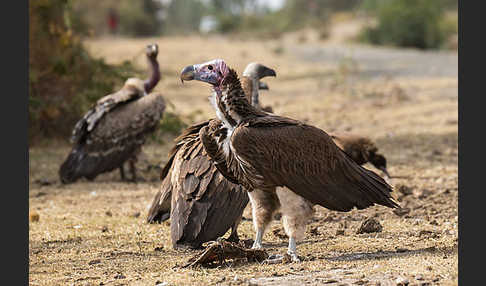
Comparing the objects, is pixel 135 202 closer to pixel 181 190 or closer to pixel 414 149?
pixel 181 190

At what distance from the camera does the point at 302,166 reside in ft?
16.6

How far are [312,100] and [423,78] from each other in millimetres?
4209

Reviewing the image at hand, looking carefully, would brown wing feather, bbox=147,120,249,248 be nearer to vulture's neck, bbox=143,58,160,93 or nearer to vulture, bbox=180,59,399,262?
vulture, bbox=180,59,399,262

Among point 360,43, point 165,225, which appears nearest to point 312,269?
point 165,225

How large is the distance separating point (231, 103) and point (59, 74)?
286 inches

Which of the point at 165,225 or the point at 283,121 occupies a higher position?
the point at 283,121

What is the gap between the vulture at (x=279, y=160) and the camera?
494 cm

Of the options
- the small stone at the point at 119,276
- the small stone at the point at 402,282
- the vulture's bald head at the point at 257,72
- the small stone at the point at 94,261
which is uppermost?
the vulture's bald head at the point at 257,72

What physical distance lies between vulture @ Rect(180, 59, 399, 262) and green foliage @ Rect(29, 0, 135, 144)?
6.64 meters

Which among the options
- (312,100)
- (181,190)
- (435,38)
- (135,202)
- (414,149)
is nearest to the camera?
(181,190)

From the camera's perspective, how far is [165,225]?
22.3 ft

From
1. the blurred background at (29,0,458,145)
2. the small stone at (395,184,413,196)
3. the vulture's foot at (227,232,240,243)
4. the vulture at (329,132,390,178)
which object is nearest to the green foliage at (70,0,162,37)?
the blurred background at (29,0,458,145)

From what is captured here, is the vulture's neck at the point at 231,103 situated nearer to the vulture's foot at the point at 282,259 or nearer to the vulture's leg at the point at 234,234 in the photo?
the vulture's foot at the point at 282,259

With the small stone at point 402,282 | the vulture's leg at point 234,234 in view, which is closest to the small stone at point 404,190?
the vulture's leg at point 234,234
